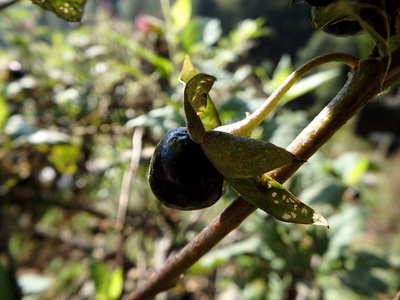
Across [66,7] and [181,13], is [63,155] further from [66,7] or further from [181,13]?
[66,7]

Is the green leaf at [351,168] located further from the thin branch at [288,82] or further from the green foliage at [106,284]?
the thin branch at [288,82]

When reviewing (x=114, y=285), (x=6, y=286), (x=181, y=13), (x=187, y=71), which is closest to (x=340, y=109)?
(x=187, y=71)

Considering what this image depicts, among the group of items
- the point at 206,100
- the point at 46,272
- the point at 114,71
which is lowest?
the point at 46,272

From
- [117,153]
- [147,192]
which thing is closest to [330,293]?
[147,192]

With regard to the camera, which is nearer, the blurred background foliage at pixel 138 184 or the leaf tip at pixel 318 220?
the leaf tip at pixel 318 220

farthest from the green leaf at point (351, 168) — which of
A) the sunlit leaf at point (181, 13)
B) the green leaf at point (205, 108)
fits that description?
the green leaf at point (205, 108)

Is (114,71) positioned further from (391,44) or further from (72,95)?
(391,44)
